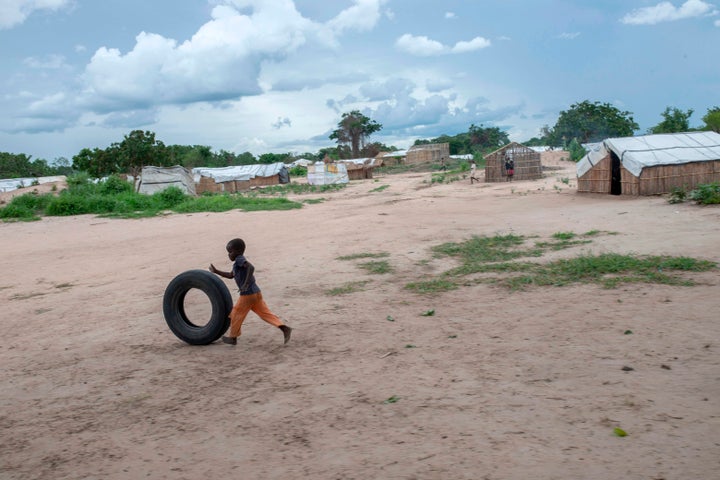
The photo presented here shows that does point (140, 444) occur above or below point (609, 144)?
below

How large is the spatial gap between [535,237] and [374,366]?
792cm

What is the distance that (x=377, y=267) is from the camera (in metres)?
9.78

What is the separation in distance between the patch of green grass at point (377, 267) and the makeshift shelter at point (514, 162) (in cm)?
2411

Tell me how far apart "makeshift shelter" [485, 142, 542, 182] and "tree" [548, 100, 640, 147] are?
113 feet

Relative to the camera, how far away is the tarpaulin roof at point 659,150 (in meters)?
19.3

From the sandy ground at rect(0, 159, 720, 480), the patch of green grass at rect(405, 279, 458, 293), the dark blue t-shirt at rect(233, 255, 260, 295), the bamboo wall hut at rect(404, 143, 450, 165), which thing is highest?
the bamboo wall hut at rect(404, 143, 450, 165)

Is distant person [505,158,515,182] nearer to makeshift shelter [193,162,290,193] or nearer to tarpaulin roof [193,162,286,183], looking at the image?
makeshift shelter [193,162,290,193]

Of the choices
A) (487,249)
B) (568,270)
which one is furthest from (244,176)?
(568,270)

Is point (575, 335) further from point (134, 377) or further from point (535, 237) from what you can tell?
point (535, 237)

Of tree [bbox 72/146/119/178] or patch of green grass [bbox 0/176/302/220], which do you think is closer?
patch of green grass [bbox 0/176/302/220]

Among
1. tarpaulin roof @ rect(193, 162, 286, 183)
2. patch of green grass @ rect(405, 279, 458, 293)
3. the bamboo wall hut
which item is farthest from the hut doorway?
the bamboo wall hut

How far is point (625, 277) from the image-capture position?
7.85 m

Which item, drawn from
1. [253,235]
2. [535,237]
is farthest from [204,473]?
[253,235]

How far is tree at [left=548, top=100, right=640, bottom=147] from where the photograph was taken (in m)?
63.3
